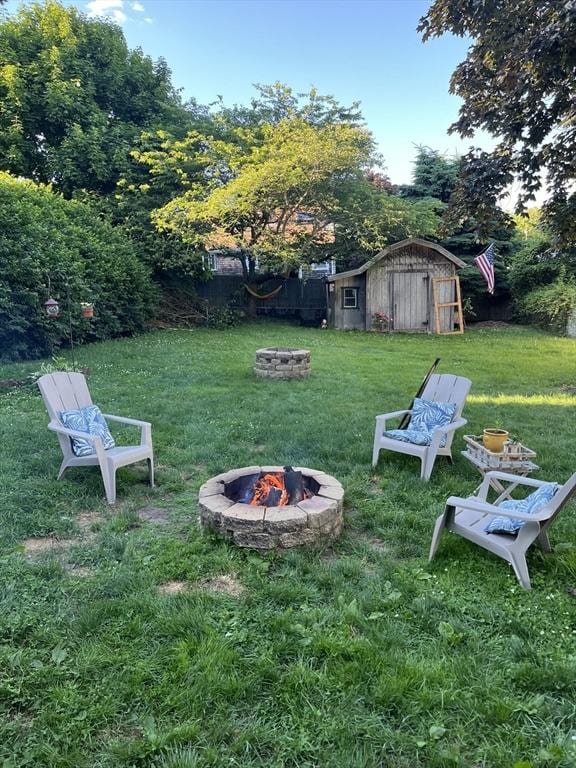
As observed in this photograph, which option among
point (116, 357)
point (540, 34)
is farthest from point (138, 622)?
point (116, 357)

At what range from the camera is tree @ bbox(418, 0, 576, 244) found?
5012mm

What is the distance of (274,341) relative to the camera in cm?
1306

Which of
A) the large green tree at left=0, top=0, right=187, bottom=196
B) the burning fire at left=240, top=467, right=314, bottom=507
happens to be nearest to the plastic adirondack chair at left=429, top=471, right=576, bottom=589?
the burning fire at left=240, top=467, right=314, bottom=507

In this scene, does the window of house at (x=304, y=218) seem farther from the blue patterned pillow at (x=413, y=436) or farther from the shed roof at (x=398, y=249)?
the blue patterned pillow at (x=413, y=436)

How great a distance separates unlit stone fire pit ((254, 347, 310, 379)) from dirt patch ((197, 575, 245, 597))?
5698 mm

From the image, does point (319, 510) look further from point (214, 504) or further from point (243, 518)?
point (214, 504)

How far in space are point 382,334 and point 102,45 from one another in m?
13.4

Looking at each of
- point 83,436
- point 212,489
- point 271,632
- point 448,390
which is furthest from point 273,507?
point 448,390

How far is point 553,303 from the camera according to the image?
15070 mm

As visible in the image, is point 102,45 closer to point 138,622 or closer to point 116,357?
point 116,357

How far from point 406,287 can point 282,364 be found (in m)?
9.07

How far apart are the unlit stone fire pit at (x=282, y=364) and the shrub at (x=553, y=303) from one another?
32.1 feet

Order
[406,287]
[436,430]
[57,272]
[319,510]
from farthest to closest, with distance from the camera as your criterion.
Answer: [406,287], [57,272], [436,430], [319,510]

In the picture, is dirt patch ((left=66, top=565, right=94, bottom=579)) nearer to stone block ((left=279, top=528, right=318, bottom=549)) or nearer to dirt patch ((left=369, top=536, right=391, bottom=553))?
stone block ((left=279, top=528, right=318, bottom=549))
